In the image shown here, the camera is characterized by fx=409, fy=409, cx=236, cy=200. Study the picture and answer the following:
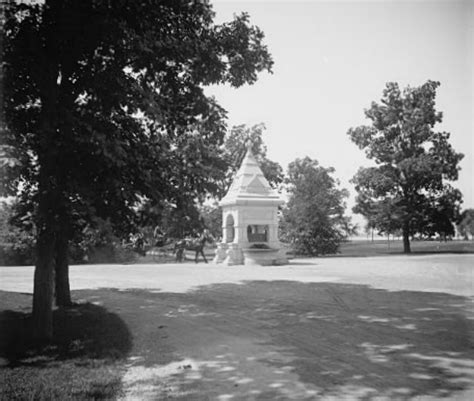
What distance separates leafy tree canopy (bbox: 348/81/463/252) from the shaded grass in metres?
27.3

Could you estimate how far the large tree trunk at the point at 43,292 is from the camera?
271 inches

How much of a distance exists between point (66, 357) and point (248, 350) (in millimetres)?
2567

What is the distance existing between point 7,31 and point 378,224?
29743 millimetres

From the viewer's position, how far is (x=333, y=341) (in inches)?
239

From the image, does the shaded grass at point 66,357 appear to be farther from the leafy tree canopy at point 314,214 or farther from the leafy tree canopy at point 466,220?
the leafy tree canopy at point 466,220

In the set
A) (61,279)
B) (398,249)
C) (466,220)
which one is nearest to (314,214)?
(398,249)

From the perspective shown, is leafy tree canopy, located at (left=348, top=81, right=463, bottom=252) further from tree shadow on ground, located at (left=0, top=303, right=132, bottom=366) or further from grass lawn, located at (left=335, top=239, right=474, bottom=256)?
tree shadow on ground, located at (left=0, top=303, right=132, bottom=366)

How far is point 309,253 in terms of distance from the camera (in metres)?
31.9

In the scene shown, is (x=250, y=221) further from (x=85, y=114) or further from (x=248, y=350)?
(x=248, y=350)

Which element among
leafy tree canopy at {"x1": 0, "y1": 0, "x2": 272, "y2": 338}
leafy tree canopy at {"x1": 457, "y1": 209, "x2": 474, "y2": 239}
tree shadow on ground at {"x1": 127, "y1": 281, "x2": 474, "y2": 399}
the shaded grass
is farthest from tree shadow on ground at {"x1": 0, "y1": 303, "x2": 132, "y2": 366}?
leafy tree canopy at {"x1": 457, "y1": 209, "x2": 474, "y2": 239}

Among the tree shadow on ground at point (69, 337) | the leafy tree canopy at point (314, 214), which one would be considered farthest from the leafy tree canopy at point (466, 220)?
the tree shadow on ground at point (69, 337)

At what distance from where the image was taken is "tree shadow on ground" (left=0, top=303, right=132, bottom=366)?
587cm

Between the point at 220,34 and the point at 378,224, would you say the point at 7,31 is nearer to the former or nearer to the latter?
the point at 220,34

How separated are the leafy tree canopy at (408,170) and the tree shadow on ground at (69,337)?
27237 mm
